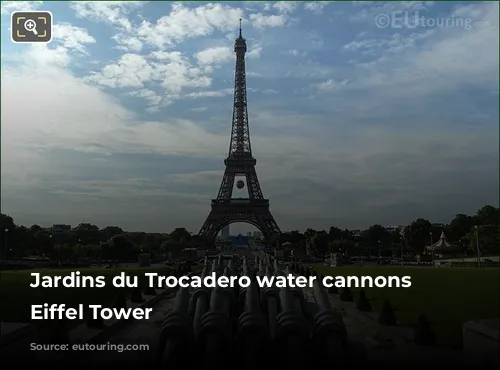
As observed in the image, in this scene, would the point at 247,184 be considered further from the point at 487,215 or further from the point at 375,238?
the point at 487,215

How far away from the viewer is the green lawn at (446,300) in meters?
16.3

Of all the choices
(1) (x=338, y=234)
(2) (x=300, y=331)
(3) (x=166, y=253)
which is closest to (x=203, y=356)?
(2) (x=300, y=331)

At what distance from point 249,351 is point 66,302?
1191 cm

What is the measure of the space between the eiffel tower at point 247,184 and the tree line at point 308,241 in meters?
3.42

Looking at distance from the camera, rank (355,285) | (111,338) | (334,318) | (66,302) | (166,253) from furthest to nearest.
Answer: (166,253)
(355,285)
(66,302)
(111,338)
(334,318)

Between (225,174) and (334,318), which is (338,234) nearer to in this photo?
(225,174)

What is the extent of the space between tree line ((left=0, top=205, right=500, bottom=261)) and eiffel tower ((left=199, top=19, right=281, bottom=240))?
11.2ft

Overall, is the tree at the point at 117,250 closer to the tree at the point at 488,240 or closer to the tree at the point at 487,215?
the tree at the point at 488,240

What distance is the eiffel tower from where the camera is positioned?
77062mm

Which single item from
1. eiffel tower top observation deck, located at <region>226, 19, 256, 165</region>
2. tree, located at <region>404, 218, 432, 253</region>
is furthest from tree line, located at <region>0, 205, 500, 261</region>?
eiffel tower top observation deck, located at <region>226, 19, 256, 165</region>

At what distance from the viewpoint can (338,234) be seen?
3607 inches

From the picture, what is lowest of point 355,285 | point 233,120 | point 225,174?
point 355,285

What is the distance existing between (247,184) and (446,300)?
59479mm

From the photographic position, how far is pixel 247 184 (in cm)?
7944
